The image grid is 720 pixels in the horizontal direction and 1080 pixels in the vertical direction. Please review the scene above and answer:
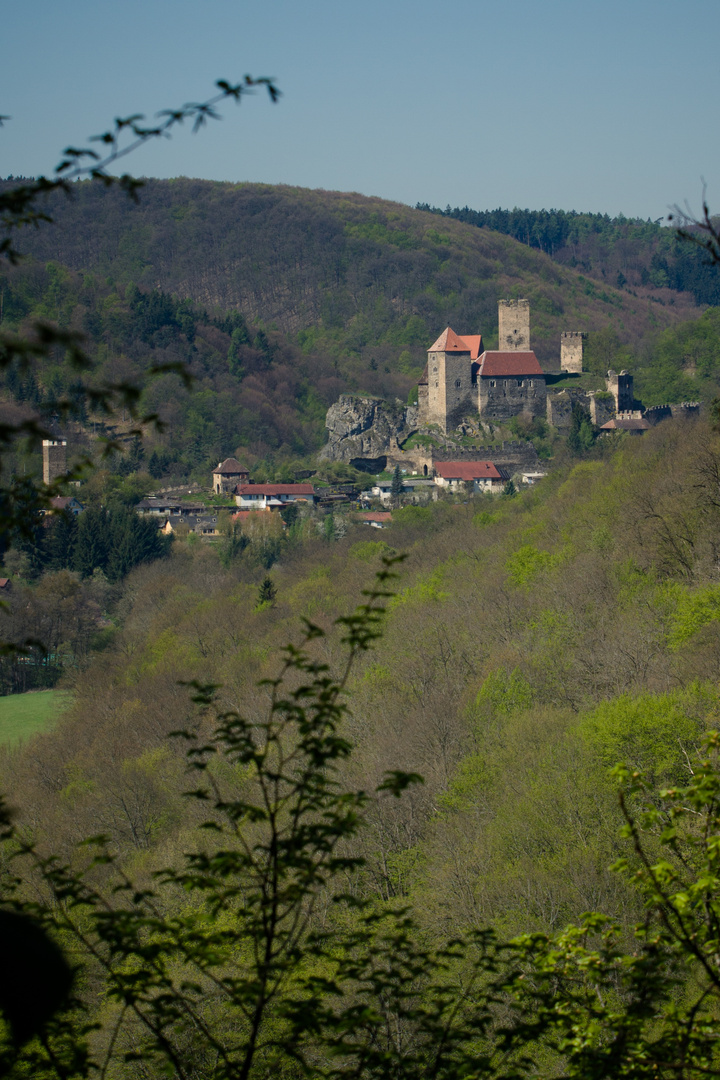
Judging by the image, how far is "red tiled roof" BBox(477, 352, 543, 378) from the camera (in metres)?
74.2

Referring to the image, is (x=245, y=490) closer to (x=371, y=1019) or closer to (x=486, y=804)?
(x=486, y=804)

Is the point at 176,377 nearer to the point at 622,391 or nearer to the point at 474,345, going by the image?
the point at 474,345

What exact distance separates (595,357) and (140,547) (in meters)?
37.4

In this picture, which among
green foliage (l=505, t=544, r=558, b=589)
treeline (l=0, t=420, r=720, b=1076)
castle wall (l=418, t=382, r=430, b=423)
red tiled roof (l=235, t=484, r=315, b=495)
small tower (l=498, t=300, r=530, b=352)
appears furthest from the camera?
small tower (l=498, t=300, r=530, b=352)

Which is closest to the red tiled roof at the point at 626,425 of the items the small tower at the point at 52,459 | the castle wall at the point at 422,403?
the castle wall at the point at 422,403

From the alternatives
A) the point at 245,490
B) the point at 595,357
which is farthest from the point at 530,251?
the point at 245,490

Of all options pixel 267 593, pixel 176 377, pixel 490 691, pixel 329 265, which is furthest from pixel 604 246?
pixel 490 691

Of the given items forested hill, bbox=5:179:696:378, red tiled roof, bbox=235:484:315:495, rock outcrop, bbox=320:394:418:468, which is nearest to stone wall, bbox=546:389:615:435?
rock outcrop, bbox=320:394:418:468

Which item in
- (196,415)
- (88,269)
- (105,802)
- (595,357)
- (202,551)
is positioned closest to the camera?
(105,802)

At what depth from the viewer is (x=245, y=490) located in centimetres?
7781

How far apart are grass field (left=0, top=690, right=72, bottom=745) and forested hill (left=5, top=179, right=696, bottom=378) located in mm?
82545

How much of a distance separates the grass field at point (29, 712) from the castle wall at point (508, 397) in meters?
34.1

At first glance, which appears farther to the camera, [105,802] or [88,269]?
[88,269]

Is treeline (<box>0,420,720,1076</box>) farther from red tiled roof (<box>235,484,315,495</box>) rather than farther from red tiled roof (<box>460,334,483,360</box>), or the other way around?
red tiled roof (<box>460,334,483,360</box>)
